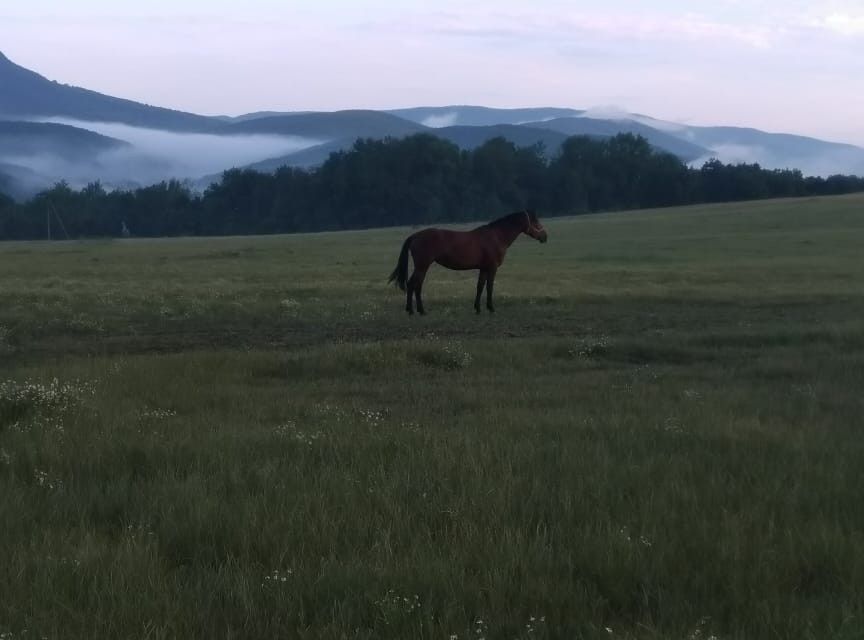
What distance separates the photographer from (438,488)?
5.80m

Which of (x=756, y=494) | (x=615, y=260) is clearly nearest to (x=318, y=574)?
(x=756, y=494)

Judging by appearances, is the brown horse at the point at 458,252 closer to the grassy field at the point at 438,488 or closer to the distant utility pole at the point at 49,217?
the grassy field at the point at 438,488

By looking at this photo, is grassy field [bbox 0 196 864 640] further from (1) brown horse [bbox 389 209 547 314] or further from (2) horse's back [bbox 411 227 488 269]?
(2) horse's back [bbox 411 227 488 269]

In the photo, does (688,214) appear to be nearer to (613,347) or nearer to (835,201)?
(835,201)

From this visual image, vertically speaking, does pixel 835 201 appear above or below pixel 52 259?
above

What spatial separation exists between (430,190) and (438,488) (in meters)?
99.4

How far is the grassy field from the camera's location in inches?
164

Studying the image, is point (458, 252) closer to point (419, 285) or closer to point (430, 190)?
point (419, 285)

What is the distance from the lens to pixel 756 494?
18.9 ft

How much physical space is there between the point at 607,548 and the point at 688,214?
69604mm

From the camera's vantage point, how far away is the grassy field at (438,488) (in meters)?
4.18

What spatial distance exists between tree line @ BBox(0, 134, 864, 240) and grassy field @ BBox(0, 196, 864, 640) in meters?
85.8

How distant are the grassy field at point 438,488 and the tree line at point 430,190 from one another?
85818 mm

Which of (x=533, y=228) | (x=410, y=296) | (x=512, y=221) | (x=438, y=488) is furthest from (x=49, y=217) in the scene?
(x=438, y=488)
